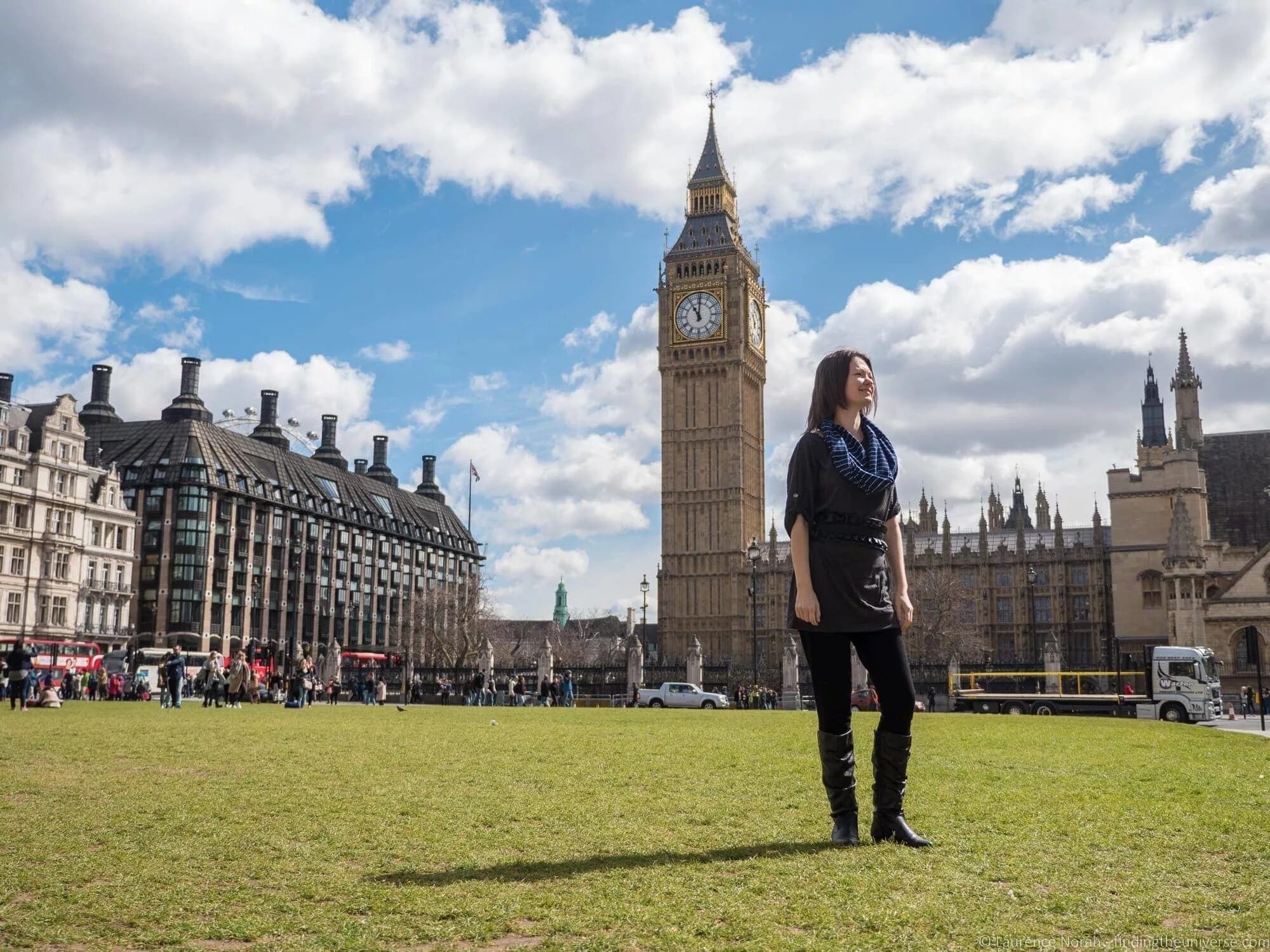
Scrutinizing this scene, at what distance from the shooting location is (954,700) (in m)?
43.4

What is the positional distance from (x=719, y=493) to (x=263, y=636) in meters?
39.7

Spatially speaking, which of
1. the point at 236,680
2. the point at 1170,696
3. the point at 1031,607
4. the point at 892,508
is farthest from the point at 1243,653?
the point at 892,508

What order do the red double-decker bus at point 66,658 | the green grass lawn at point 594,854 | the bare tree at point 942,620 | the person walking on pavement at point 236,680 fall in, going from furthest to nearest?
1. the bare tree at point 942,620
2. the red double-decker bus at point 66,658
3. the person walking on pavement at point 236,680
4. the green grass lawn at point 594,854

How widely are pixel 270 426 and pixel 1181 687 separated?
85.9 metres

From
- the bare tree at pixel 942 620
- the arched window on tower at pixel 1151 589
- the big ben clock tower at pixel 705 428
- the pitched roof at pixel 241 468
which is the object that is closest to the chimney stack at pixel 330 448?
the pitched roof at pixel 241 468

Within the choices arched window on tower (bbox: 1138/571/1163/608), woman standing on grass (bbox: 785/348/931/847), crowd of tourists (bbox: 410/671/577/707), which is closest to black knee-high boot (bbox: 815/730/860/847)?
woman standing on grass (bbox: 785/348/931/847)

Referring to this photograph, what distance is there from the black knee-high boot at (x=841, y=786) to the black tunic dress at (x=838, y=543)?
68 cm

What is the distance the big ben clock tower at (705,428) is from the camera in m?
96.4

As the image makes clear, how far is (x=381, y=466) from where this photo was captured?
12400 cm

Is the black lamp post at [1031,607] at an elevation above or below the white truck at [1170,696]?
above

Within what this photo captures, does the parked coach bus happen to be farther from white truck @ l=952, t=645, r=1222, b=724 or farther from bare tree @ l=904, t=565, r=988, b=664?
bare tree @ l=904, t=565, r=988, b=664

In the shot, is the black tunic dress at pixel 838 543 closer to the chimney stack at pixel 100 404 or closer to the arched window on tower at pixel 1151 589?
the arched window on tower at pixel 1151 589

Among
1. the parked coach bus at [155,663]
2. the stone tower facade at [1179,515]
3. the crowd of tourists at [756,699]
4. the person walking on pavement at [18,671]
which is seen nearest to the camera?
the person walking on pavement at [18,671]

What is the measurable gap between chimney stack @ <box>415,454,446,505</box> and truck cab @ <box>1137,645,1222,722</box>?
335ft
